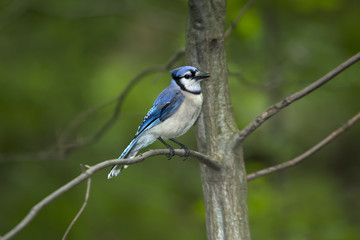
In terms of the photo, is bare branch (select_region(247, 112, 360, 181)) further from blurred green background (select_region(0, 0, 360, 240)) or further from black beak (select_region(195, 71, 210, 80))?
blurred green background (select_region(0, 0, 360, 240))

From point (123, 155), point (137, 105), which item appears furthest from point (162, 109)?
point (137, 105)

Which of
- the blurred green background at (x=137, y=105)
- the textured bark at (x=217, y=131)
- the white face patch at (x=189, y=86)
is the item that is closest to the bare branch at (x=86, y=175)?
the textured bark at (x=217, y=131)

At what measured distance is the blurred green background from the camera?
5.72m

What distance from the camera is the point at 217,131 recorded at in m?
2.96

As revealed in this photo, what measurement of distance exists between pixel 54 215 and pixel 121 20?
9.02 feet

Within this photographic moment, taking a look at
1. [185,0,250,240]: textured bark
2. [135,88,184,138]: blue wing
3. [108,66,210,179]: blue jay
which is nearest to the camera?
[185,0,250,240]: textured bark

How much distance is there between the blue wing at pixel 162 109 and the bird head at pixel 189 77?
92mm

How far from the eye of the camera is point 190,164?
705cm

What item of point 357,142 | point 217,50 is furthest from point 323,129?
point 217,50

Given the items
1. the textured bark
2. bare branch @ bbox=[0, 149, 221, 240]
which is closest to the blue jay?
the textured bark

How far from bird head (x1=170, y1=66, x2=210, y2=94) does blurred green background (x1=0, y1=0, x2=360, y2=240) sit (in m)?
1.97

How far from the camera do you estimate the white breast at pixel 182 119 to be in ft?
10.7

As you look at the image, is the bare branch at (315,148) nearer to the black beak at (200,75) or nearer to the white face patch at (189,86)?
the black beak at (200,75)

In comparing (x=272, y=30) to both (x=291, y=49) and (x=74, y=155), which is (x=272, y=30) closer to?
(x=291, y=49)
